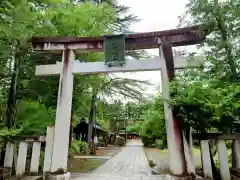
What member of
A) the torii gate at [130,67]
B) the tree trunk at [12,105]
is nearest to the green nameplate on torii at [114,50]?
the torii gate at [130,67]

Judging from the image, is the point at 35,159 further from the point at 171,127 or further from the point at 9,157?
the point at 171,127

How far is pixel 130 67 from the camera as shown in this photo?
7.02 metres

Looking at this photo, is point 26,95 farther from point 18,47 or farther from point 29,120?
point 18,47

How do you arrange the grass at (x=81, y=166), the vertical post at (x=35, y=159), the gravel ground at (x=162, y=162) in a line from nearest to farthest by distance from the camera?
the vertical post at (x=35, y=159)
the grass at (x=81, y=166)
the gravel ground at (x=162, y=162)

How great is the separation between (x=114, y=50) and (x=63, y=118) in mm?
2726

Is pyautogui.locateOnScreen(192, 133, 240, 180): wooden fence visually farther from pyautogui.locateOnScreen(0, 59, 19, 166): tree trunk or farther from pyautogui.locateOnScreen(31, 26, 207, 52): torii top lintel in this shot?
pyautogui.locateOnScreen(0, 59, 19, 166): tree trunk

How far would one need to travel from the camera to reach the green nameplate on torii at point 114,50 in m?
7.06

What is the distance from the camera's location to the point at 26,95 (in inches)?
337

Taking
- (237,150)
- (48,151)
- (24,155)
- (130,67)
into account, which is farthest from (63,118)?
(237,150)

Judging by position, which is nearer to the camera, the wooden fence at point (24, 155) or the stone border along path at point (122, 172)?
the wooden fence at point (24, 155)

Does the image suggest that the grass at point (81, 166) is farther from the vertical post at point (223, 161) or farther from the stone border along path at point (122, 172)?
the vertical post at point (223, 161)

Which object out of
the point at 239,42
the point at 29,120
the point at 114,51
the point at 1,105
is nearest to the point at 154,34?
the point at 114,51

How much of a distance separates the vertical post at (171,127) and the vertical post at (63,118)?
9.98 feet

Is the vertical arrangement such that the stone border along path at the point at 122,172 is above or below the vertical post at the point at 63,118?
below
